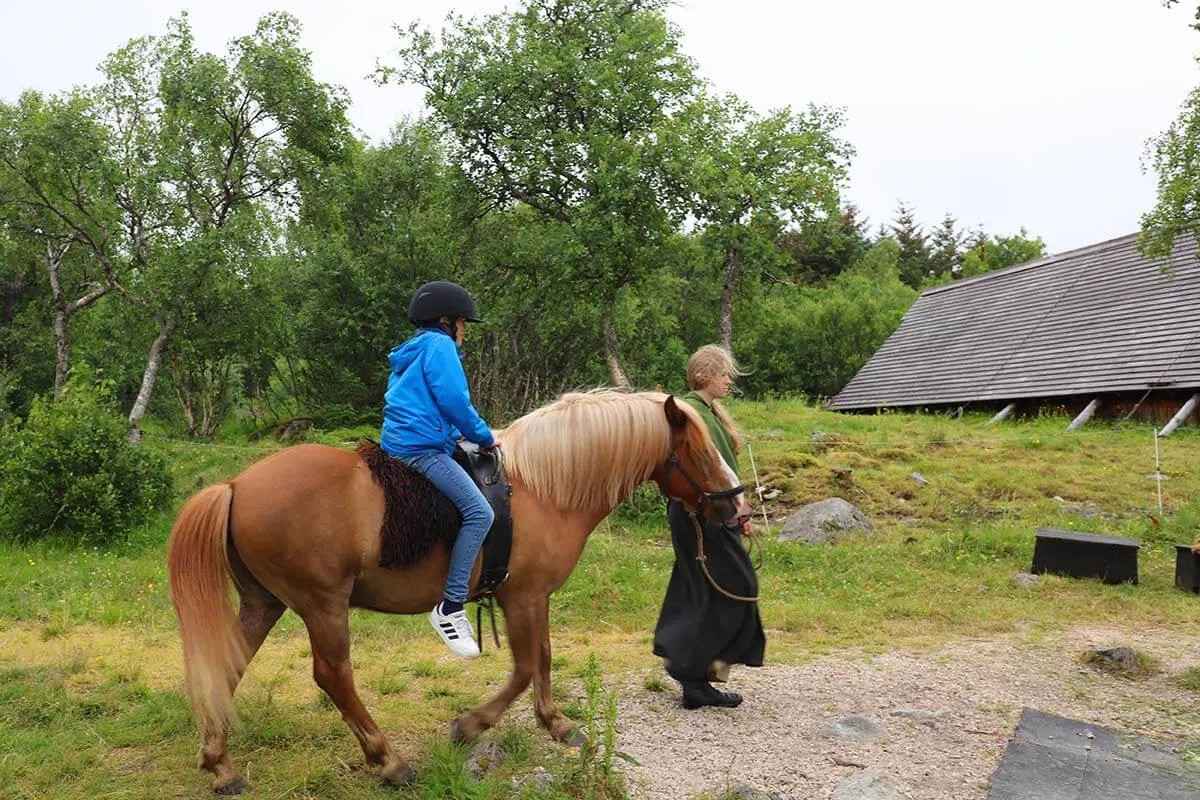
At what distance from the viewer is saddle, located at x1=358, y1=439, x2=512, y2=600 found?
384 cm

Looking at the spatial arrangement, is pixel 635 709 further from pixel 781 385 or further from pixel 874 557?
pixel 781 385

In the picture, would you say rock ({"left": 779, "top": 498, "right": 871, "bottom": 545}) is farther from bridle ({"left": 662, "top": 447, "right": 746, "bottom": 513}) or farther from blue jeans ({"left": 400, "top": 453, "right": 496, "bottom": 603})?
blue jeans ({"left": 400, "top": 453, "right": 496, "bottom": 603})

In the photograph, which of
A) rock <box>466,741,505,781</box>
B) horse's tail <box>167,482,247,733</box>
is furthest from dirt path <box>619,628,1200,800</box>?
horse's tail <box>167,482,247,733</box>

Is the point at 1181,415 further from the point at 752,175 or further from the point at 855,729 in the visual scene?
the point at 855,729

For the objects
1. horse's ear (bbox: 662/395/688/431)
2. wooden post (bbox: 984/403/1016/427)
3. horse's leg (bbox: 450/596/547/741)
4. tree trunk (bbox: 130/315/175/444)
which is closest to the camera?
horse's leg (bbox: 450/596/547/741)

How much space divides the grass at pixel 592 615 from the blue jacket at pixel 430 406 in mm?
1419

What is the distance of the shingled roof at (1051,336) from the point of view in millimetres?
17828

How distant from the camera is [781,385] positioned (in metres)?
33.0

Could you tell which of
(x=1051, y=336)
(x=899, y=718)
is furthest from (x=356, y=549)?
(x=1051, y=336)

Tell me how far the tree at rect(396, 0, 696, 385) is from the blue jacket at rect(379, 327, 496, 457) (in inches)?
386

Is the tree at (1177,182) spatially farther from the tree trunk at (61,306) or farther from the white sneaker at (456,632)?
the tree trunk at (61,306)

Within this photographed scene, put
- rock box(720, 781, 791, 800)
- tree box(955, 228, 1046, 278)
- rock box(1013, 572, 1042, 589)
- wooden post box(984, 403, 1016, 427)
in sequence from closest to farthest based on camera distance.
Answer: rock box(720, 781, 791, 800)
rock box(1013, 572, 1042, 589)
wooden post box(984, 403, 1016, 427)
tree box(955, 228, 1046, 278)

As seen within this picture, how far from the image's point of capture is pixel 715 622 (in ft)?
16.1

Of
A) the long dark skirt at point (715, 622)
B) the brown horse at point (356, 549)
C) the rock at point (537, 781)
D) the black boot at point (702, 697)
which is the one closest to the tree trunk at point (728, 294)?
the long dark skirt at point (715, 622)
